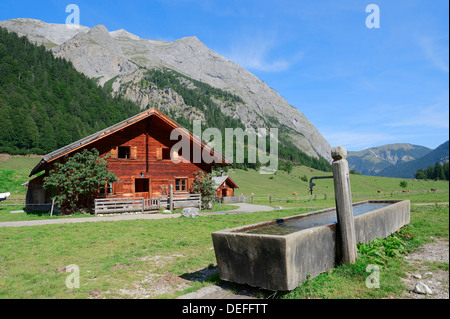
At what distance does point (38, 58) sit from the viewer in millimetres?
138875

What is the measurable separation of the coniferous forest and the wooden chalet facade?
76.9 meters

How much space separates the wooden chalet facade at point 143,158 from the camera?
21.6 metres

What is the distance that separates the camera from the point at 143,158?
23.1 meters

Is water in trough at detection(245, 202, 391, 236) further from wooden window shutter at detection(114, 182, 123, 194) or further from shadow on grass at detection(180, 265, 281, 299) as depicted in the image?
wooden window shutter at detection(114, 182, 123, 194)

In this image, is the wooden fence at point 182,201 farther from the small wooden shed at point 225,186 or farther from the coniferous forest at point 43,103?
the coniferous forest at point 43,103

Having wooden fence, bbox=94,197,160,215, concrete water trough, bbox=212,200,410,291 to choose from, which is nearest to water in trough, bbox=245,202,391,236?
concrete water trough, bbox=212,200,410,291

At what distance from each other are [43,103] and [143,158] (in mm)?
115370

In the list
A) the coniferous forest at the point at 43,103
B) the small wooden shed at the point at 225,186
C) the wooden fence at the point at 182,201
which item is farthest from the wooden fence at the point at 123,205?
the coniferous forest at the point at 43,103

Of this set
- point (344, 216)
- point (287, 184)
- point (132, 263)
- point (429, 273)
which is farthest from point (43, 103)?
point (429, 273)

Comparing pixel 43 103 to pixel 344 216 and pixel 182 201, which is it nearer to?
pixel 182 201

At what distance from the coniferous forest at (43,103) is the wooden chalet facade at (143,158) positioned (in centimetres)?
7690

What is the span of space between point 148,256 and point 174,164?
1669 centimetres

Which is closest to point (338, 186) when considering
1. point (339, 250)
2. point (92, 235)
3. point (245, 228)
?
point (339, 250)
